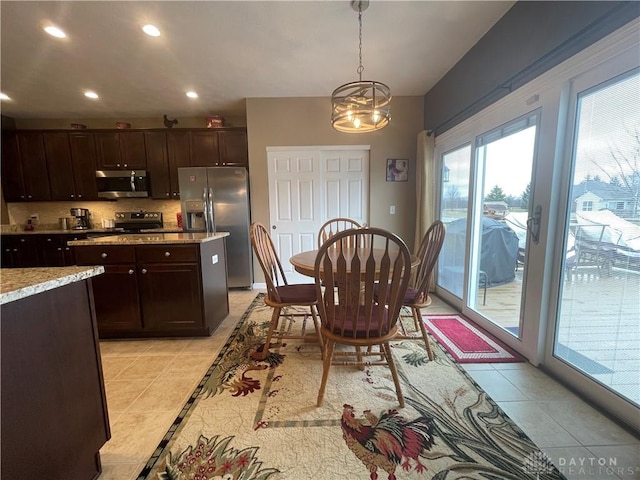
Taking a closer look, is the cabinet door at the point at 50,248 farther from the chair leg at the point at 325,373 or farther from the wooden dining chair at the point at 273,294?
the chair leg at the point at 325,373

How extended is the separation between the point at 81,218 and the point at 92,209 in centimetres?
22

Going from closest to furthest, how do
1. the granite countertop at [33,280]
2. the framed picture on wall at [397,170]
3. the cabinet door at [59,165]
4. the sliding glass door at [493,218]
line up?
1. the granite countertop at [33,280]
2. the sliding glass door at [493,218]
3. the framed picture on wall at [397,170]
4. the cabinet door at [59,165]

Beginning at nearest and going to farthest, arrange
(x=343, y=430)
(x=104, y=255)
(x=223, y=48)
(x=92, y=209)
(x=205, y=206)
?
(x=343, y=430) < (x=104, y=255) < (x=223, y=48) < (x=205, y=206) < (x=92, y=209)

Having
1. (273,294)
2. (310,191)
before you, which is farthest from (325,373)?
(310,191)

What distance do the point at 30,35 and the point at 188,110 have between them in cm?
184

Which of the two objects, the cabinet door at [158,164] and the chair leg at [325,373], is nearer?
the chair leg at [325,373]

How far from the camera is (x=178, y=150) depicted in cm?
398

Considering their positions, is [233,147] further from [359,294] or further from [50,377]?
[50,377]

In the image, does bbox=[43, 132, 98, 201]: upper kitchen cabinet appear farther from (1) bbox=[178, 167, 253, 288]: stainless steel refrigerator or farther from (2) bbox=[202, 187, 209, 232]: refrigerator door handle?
(2) bbox=[202, 187, 209, 232]: refrigerator door handle

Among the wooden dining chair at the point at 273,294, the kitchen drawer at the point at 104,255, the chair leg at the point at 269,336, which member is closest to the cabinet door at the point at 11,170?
the kitchen drawer at the point at 104,255

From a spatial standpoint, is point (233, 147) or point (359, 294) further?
point (233, 147)

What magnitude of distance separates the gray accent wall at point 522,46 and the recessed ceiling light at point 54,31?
11.9 feet

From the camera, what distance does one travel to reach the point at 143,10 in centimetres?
198

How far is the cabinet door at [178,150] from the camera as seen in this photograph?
3.95 meters
